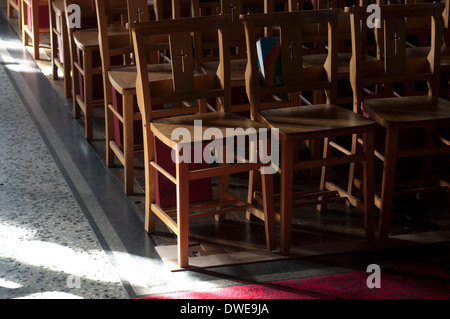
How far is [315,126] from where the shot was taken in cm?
343

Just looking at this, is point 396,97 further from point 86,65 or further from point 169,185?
point 86,65

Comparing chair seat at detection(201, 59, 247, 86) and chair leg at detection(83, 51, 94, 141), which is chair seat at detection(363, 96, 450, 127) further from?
chair leg at detection(83, 51, 94, 141)

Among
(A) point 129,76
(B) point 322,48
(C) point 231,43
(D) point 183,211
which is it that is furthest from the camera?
(B) point 322,48

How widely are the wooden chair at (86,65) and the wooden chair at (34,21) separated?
1.37m

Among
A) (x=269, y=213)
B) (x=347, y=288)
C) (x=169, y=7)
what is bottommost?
(x=347, y=288)

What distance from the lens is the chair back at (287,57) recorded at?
359cm

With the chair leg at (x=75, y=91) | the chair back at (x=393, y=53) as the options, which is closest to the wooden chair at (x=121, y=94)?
the chair leg at (x=75, y=91)

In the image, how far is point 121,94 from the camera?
13.7 ft

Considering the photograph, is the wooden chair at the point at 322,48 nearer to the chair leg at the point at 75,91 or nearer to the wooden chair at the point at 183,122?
the wooden chair at the point at 183,122

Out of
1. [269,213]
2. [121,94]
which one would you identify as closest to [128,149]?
[121,94]

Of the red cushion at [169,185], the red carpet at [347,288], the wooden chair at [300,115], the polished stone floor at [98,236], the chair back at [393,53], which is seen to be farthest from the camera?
the chair back at [393,53]

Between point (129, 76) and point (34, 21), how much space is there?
288 cm

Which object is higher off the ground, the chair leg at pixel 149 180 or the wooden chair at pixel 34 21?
the wooden chair at pixel 34 21
